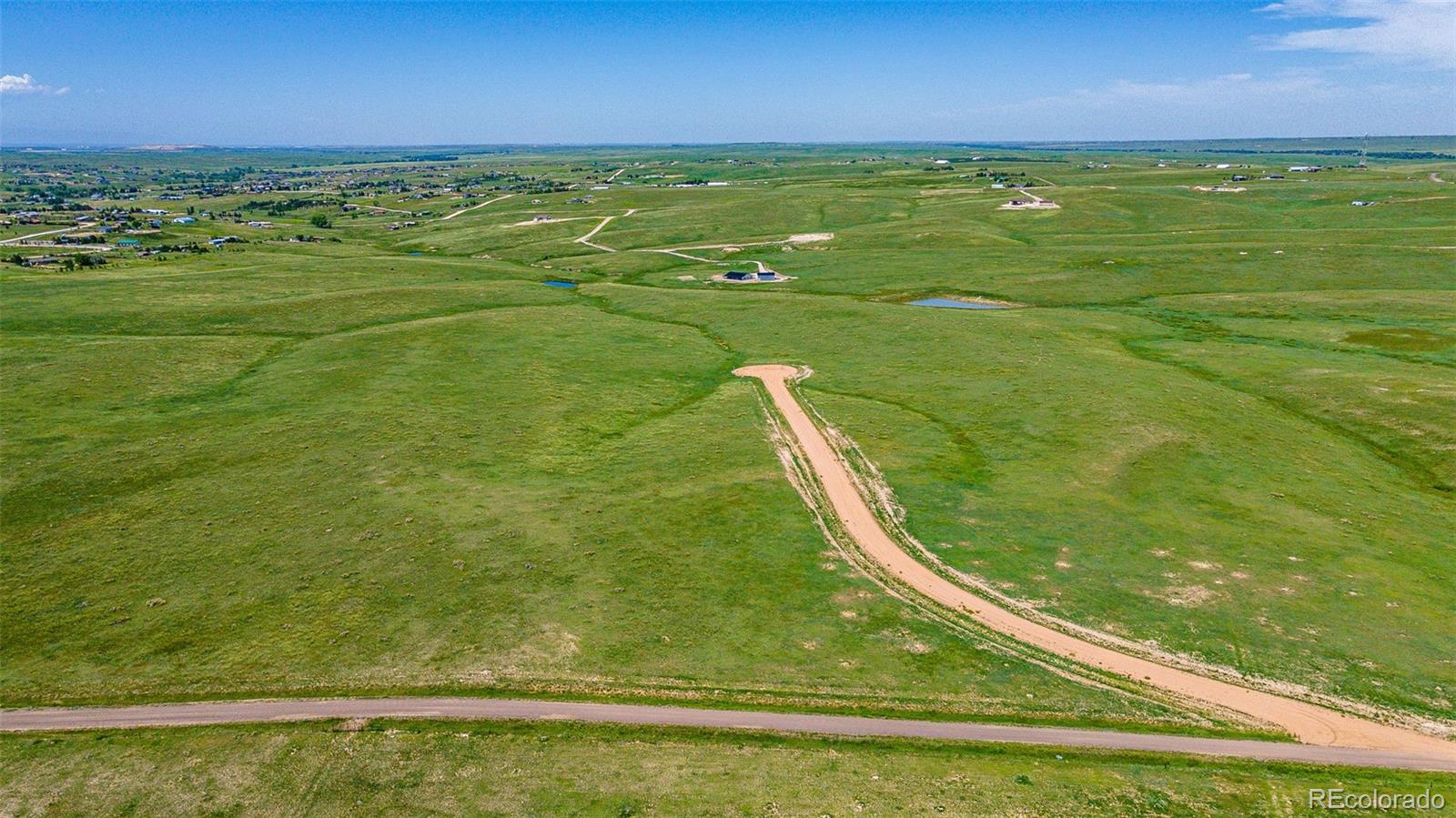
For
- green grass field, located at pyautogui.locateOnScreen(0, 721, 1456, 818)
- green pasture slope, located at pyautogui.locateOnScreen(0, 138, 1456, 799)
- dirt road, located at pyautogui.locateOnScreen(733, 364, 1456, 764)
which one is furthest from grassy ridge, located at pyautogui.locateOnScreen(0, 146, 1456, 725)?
green grass field, located at pyautogui.locateOnScreen(0, 721, 1456, 818)

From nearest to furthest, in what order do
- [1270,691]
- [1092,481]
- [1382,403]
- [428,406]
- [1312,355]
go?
[1270,691], [1092,481], [1382,403], [428,406], [1312,355]

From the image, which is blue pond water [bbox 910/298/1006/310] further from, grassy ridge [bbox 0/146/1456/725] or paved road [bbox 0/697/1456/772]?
paved road [bbox 0/697/1456/772]

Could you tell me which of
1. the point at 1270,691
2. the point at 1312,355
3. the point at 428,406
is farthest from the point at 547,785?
the point at 1312,355

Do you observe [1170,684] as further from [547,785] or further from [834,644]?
[547,785]

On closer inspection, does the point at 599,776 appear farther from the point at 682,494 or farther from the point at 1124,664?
the point at 1124,664

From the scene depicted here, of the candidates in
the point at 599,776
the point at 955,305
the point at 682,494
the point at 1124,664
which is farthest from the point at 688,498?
the point at 955,305

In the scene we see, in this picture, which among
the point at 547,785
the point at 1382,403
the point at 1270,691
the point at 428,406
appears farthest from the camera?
the point at 428,406

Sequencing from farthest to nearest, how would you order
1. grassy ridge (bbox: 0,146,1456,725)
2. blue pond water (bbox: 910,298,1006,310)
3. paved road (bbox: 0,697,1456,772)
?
blue pond water (bbox: 910,298,1006,310) → grassy ridge (bbox: 0,146,1456,725) → paved road (bbox: 0,697,1456,772)
